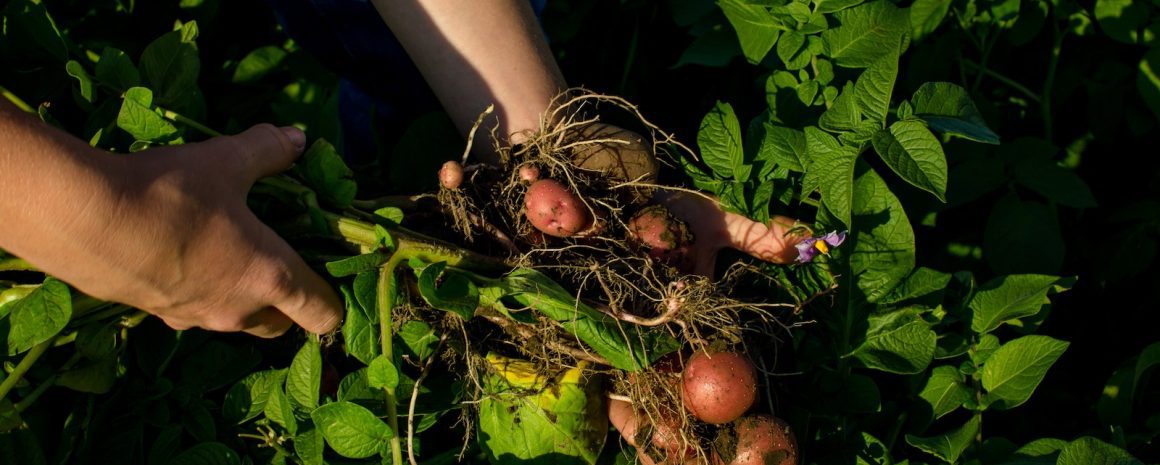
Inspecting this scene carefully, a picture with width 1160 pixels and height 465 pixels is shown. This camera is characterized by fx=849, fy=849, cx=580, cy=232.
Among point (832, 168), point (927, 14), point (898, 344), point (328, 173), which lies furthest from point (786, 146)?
point (328, 173)

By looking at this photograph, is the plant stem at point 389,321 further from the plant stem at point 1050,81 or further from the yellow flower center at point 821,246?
the plant stem at point 1050,81

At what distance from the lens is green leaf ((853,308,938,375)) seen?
1.18 m

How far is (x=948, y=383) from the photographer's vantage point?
1.23 metres

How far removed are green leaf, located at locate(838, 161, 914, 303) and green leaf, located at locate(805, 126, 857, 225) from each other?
5 cm

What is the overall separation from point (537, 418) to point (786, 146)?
0.54 meters

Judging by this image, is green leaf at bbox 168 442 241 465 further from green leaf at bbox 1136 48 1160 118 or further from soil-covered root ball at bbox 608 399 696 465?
green leaf at bbox 1136 48 1160 118

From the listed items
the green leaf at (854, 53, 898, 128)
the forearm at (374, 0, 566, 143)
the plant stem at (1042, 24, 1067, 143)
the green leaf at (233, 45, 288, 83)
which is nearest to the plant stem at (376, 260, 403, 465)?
the forearm at (374, 0, 566, 143)

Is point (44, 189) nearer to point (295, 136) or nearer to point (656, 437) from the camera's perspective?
point (295, 136)

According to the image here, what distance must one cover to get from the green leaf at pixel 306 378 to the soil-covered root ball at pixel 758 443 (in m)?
0.58

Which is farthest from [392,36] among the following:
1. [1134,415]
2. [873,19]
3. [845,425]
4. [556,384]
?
[1134,415]

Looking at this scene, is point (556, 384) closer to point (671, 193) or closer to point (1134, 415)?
point (671, 193)

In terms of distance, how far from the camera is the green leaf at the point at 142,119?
3.51 feet

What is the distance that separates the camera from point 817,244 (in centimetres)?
124

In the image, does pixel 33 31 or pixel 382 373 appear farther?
pixel 33 31
